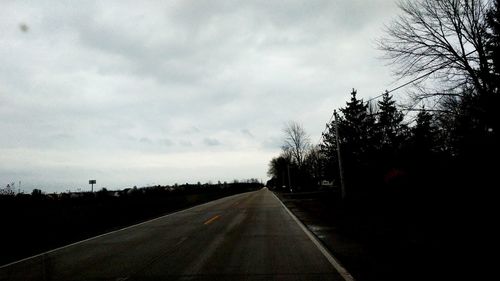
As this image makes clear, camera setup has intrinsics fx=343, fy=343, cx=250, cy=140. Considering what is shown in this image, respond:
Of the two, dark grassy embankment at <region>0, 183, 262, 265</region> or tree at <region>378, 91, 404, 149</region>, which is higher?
tree at <region>378, 91, 404, 149</region>

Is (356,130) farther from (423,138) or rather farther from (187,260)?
(187,260)

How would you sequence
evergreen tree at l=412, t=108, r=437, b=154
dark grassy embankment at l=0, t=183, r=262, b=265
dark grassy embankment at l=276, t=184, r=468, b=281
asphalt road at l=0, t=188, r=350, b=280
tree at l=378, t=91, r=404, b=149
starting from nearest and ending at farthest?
dark grassy embankment at l=276, t=184, r=468, b=281 < asphalt road at l=0, t=188, r=350, b=280 < dark grassy embankment at l=0, t=183, r=262, b=265 < evergreen tree at l=412, t=108, r=437, b=154 < tree at l=378, t=91, r=404, b=149

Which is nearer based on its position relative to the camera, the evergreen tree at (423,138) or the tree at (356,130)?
the evergreen tree at (423,138)

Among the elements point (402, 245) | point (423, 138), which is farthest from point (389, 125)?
point (402, 245)

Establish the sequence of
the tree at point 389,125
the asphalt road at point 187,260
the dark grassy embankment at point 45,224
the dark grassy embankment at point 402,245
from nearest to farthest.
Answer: the dark grassy embankment at point 402,245, the asphalt road at point 187,260, the dark grassy embankment at point 45,224, the tree at point 389,125

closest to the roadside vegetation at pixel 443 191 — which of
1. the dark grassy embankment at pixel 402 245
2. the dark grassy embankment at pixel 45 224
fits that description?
the dark grassy embankment at pixel 402 245

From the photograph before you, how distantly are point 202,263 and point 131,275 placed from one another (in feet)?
4.89

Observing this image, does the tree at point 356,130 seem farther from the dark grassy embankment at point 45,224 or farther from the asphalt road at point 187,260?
the asphalt road at point 187,260

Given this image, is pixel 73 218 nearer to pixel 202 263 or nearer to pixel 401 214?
pixel 202 263

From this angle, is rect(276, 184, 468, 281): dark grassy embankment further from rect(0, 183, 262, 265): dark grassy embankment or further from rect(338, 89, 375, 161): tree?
rect(338, 89, 375, 161): tree

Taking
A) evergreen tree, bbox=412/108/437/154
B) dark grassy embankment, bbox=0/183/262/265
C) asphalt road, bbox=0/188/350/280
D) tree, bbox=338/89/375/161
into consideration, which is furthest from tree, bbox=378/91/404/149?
asphalt road, bbox=0/188/350/280

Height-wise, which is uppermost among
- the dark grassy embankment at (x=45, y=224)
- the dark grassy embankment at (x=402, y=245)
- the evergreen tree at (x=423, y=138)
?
the evergreen tree at (x=423, y=138)

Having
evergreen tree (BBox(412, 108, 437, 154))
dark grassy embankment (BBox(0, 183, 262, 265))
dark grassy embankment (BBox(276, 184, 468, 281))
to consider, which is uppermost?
evergreen tree (BBox(412, 108, 437, 154))

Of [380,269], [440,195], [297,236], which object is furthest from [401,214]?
[380,269]
